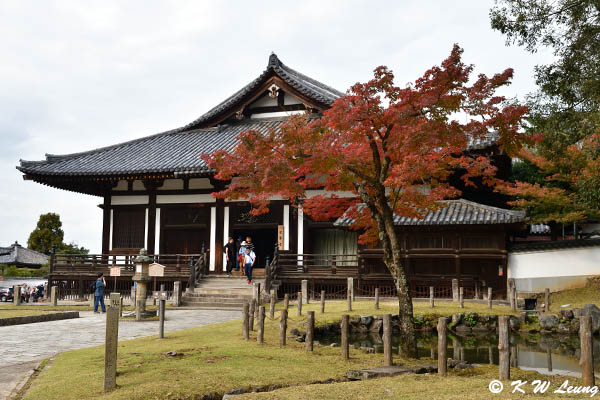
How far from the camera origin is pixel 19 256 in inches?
2076

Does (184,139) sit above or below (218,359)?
above

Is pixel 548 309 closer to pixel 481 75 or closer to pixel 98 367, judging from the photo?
pixel 481 75

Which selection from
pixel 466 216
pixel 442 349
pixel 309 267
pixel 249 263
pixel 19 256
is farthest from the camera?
pixel 19 256

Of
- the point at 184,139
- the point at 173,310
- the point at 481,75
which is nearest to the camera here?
the point at 481,75

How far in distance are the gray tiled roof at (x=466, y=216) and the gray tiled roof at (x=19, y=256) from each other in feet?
136

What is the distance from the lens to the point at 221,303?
22594 mm

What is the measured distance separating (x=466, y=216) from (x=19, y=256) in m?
46.7

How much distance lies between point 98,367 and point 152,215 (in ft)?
64.5

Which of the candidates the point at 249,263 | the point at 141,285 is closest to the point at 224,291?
the point at 249,263

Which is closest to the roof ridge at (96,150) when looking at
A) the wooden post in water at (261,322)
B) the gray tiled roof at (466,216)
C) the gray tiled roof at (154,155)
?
the gray tiled roof at (154,155)

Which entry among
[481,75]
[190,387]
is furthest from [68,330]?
[481,75]

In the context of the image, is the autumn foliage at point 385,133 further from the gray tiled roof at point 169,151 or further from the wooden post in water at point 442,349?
the gray tiled roof at point 169,151

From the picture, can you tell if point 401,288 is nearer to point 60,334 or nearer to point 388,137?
point 388,137

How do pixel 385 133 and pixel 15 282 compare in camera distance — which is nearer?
pixel 385 133
